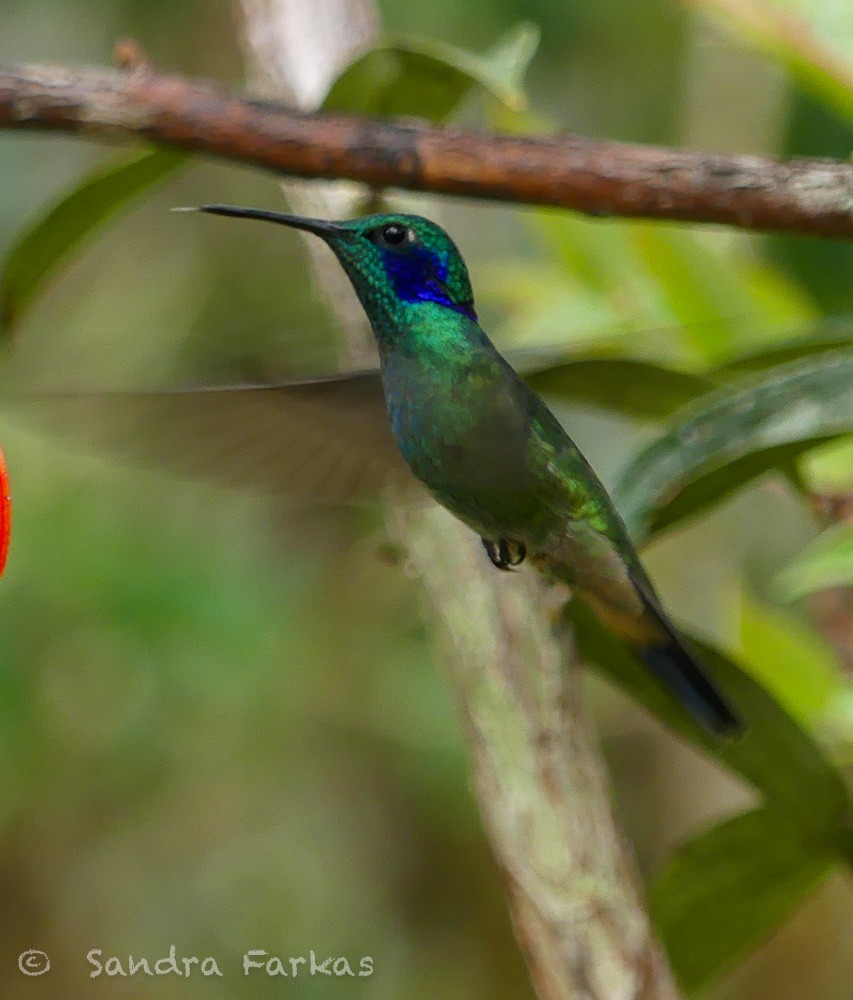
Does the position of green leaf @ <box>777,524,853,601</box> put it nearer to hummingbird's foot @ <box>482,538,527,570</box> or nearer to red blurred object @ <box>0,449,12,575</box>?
hummingbird's foot @ <box>482,538,527,570</box>

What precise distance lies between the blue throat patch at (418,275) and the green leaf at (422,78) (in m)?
0.41

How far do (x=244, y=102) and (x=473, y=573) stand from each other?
0.46 meters

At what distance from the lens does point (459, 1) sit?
330cm

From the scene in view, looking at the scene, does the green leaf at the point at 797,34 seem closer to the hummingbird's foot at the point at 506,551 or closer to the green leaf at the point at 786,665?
the green leaf at the point at 786,665

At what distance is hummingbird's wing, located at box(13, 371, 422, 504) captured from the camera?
0.93 m

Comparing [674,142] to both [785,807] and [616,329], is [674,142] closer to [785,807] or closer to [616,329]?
[616,329]

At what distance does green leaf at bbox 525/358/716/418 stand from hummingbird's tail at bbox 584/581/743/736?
230 millimetres

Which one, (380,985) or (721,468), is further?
(380,985)

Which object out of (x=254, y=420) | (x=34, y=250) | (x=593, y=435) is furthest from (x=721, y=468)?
(x=593, y=435)

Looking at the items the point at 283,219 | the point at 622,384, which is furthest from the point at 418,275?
the point at 622,384

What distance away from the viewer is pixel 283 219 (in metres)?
0.83

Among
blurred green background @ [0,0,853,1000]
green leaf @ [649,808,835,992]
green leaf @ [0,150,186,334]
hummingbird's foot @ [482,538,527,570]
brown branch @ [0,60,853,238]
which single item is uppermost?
blurred green background @ [0,0,853,1000]

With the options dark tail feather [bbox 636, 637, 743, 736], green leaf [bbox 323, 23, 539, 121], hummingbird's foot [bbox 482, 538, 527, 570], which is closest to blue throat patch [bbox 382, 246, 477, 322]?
hummingbird's foot [bbox 482, 538, 527, 570]

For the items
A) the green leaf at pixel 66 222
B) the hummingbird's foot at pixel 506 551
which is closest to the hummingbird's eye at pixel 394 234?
the hummingbird's foot at pixel 506 551
